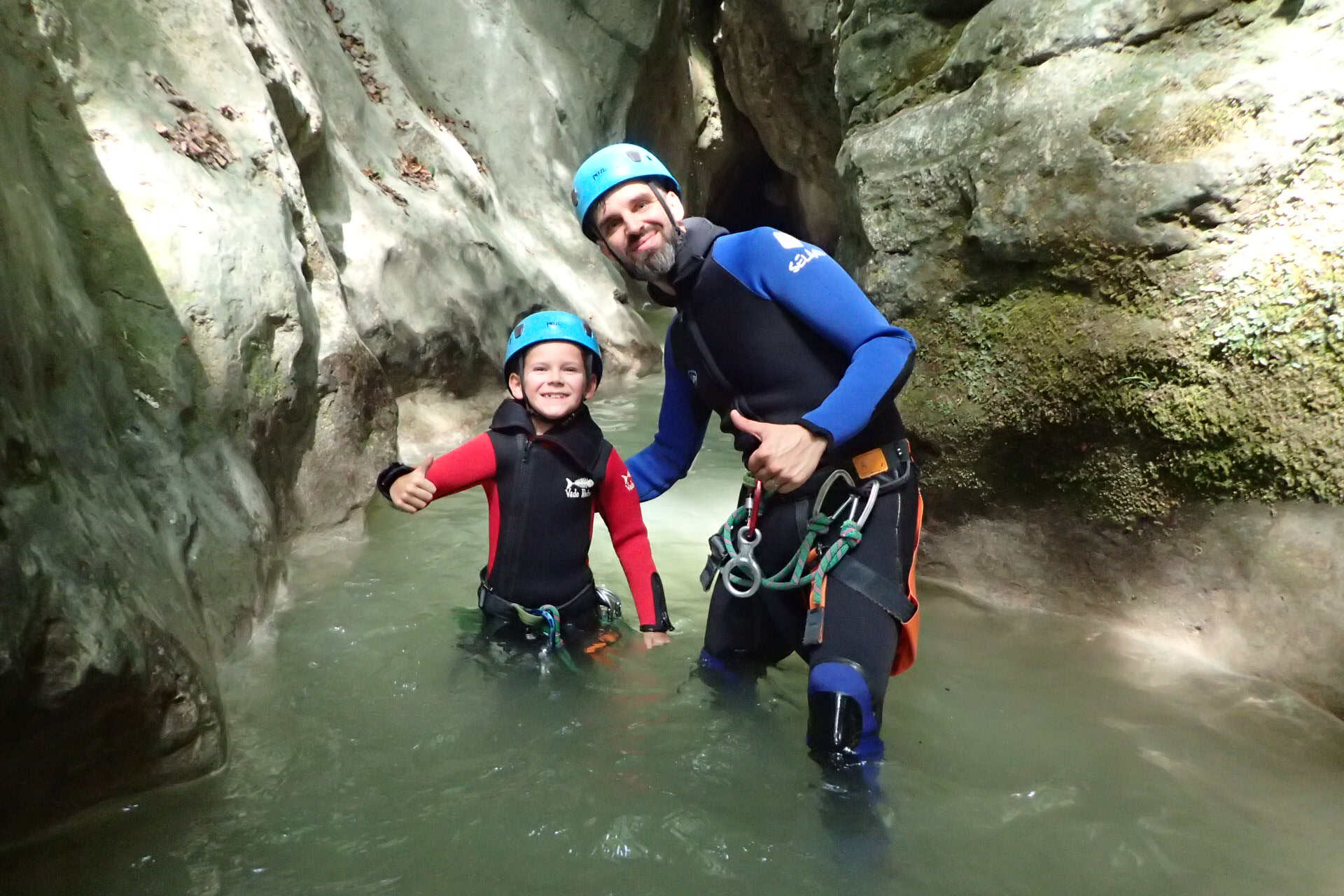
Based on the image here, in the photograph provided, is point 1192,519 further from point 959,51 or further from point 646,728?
point 959,51

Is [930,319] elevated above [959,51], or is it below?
below

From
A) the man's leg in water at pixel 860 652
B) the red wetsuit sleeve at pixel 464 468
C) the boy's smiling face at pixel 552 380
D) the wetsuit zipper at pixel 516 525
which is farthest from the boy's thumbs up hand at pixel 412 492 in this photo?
the man's leg in water at pixel 860 652

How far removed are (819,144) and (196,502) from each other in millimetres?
8983

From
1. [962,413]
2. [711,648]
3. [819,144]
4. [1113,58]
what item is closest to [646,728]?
[711,648]

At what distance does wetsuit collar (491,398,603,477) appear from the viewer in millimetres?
3367

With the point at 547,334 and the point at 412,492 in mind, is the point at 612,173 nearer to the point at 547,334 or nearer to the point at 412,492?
the point at 547,334

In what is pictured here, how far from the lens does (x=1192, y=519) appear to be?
3641 mm

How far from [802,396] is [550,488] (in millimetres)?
1196

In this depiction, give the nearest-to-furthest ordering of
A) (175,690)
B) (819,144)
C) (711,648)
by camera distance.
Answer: (175,690) < (711,648) < (819,144)

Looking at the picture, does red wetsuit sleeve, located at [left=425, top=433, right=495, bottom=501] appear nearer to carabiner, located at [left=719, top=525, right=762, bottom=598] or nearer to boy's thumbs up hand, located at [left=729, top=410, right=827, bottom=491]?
carabiner, located at [left=719, top=525, right=762, bottom=598]

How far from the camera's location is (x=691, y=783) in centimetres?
268

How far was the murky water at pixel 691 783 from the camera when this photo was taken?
7.37 ft

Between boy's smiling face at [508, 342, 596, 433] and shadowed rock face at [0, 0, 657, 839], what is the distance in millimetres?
1422

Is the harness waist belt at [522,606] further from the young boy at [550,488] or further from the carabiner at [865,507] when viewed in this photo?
the carabiner at [865,507]
